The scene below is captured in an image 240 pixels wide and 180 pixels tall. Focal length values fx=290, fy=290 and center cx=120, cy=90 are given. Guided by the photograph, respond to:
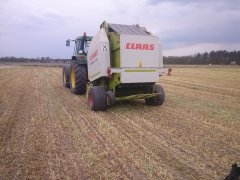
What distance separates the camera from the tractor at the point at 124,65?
7629 mm

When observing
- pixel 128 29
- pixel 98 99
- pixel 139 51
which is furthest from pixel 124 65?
pixel 128 29

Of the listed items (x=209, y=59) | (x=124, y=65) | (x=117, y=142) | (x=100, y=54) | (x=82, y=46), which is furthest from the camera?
(x=209, y=59)

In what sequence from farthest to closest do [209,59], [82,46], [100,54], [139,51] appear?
[209,59]
[82,46]
[100,54]
[139,51]

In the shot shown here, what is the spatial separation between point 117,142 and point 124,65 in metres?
2.91

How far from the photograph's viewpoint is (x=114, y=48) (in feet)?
26.1

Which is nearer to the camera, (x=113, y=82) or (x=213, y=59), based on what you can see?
(x=113, y=82)

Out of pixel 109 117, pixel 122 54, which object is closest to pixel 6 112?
pixel 109 117

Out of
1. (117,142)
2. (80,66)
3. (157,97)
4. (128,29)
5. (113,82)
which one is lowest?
(117,142)

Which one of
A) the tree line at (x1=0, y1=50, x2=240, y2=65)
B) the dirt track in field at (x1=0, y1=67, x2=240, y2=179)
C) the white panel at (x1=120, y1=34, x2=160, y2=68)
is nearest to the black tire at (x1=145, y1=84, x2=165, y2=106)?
the dirt track in field at (x1=0, y1=67, x2=240, y2=179)

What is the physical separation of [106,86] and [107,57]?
98cm

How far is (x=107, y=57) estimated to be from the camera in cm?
792

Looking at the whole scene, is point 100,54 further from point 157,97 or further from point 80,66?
point 80,66

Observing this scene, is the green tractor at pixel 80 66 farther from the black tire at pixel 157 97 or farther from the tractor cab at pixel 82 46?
the black tire at pixel 157 97

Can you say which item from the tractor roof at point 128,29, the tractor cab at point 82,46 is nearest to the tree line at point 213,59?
the tractor cab at point 82,46
